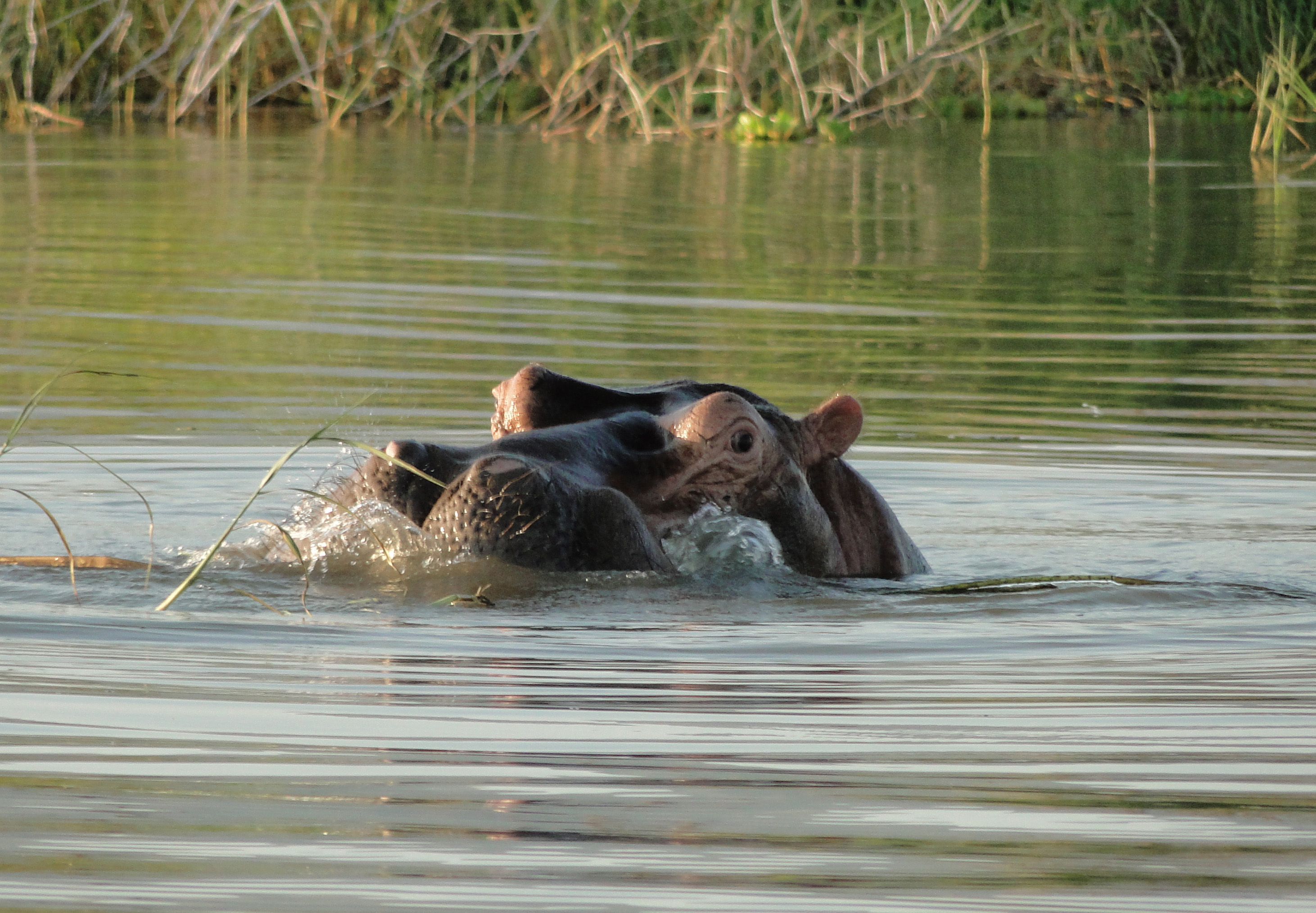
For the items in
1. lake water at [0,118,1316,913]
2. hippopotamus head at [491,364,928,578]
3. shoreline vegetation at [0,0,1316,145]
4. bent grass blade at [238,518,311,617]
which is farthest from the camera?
shoreline vegetation at [0,0,1316,145]

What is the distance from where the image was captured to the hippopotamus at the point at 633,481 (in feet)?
13.5

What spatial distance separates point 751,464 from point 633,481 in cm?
30

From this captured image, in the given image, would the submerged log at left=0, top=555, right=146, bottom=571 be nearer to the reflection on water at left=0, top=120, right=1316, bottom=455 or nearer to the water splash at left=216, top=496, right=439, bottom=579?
the water splash at left=216, top=496, right=439, bottom=579

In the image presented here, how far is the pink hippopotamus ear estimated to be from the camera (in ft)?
16.9

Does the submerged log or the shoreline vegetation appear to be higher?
the shoreline vegetation

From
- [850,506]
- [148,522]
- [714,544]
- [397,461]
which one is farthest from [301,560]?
[148,522]

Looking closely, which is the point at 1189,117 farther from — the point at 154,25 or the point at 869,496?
the point at 869,496

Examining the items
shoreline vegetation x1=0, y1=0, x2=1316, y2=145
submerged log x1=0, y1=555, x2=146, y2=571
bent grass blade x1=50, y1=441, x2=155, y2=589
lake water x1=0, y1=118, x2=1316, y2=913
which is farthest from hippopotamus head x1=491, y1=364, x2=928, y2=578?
shoreline vegetation x1=0, y1=0, x2=1316, y2=145

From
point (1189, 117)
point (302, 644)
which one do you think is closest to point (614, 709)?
point (302, 644)

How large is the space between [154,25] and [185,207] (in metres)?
7.62

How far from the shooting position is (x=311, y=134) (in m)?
22.0

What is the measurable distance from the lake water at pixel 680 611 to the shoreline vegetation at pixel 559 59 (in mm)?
6050

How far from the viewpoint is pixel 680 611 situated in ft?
14.6

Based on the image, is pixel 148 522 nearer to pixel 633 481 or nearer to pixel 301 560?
pixel 633 481
